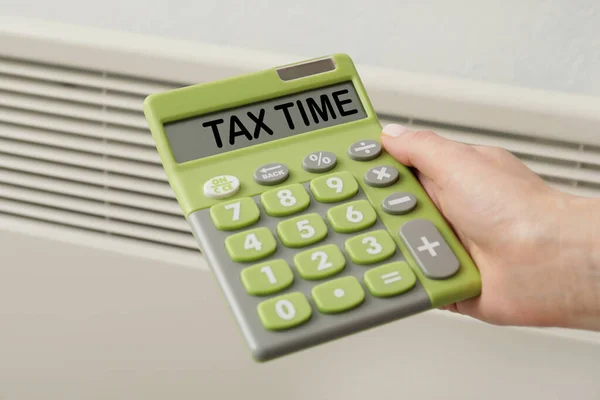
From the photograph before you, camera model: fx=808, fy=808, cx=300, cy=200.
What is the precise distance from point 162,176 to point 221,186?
0.81 ft

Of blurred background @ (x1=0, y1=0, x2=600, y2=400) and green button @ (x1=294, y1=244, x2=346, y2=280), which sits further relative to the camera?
blurred background @ (x1=0, y1=0, x2=600, y2=400)

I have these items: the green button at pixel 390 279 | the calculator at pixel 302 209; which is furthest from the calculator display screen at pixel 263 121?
the green button at pixel 390 279

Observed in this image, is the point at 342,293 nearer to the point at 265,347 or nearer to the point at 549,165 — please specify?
the point at 265,347

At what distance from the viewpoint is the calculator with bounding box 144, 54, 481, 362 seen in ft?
1.36

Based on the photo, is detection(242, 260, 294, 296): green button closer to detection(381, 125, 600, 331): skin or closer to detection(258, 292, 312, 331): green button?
detection(258, 292, 312, 331): green button

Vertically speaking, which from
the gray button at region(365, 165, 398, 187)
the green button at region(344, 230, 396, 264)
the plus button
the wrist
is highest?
the gray button at region(365, 165, 398, 187)

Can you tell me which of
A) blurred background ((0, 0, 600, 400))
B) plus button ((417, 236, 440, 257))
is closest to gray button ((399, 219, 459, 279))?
plus button ((417, 236, 440, 257))

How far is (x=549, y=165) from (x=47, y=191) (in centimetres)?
44

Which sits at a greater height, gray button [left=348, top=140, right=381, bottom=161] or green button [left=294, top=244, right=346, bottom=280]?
gray button [left=348, top=140, right=381, bottom=161]

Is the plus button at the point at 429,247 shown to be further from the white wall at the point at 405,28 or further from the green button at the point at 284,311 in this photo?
the white wall at the point at 405,28

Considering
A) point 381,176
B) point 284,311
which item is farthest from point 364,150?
point 284,311

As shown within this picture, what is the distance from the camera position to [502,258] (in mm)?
458

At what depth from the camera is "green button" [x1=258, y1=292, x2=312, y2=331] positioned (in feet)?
1.32

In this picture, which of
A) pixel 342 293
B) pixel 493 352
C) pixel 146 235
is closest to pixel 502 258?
pixel 342 293
